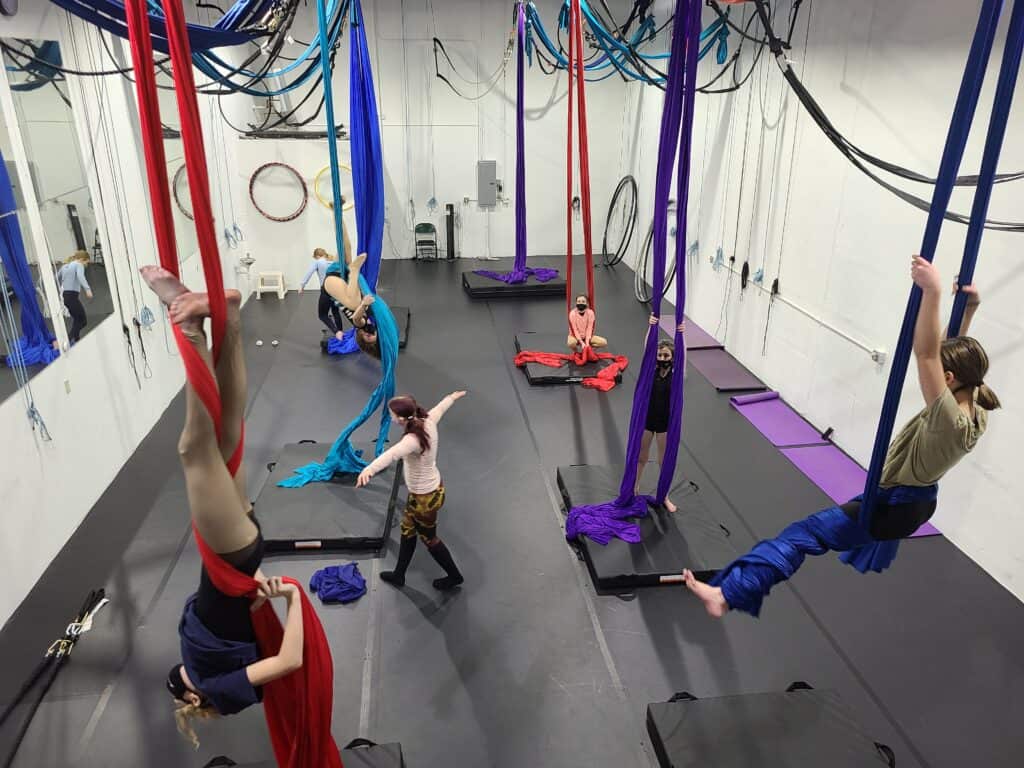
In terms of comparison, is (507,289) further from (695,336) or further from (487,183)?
(695,336)

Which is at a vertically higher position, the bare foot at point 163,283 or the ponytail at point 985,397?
the bare foot at point 163,283

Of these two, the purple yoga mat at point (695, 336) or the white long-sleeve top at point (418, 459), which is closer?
the white long-sleeve top at point (418, 459)

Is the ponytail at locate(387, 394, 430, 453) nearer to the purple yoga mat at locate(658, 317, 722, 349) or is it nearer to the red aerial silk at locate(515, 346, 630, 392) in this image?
the red aerial silk at locate(515, 346, 630, 392)

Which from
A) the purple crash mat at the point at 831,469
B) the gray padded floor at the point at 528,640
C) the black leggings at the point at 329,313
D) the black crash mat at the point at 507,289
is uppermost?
the black leggings at the point at 329,313

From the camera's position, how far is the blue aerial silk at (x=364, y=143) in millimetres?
4902

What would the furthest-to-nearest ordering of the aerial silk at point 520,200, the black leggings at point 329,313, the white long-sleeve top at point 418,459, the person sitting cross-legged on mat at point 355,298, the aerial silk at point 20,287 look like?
the black leggings at point 329,313 → the aerial silk at point 520,200 → the person sitting cross-legged on mat at point 355,298 → the aerial silk at point 20,287 → the white long-sleeve top at point 418,459

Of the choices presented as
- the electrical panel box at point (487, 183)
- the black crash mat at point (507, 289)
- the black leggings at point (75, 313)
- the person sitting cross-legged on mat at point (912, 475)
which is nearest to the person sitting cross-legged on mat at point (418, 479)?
the person sitting cross-legged on mat at point (912, 475)

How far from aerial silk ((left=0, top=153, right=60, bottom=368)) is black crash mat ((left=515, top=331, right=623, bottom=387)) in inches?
168

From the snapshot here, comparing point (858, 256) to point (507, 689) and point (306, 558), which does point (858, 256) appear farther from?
point (306, 558)

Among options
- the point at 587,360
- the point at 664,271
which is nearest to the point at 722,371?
the point at 587,360

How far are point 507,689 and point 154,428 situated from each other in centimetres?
419

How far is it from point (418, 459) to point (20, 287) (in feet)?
8.61

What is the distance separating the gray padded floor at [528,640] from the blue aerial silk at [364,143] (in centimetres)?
207

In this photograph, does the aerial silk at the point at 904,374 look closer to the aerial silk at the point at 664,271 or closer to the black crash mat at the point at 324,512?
the aerial silk at the point at 664,271
